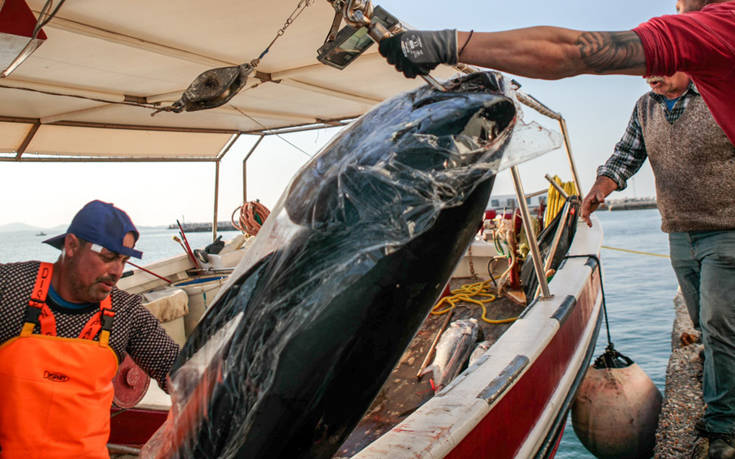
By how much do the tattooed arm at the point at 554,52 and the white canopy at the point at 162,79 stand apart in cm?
289

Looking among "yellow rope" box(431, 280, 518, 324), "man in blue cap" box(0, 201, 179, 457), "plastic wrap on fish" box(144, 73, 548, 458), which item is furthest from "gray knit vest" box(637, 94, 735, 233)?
"man in blue cap" box(0, 201, 179, 457)

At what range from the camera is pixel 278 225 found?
1.03m

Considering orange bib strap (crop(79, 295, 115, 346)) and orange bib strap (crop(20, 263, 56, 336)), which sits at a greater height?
orange bib strap (crop(20, 263, 56, 336))

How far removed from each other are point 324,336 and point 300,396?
0.14 m

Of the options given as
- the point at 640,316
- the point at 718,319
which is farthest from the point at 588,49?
the point at 640,316

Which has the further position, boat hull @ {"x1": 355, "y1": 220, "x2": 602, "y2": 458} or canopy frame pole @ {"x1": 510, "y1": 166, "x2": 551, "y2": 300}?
canopy frame pole @ {"x1": 510, "y1": 166, "x2": 551, "y2": 300}

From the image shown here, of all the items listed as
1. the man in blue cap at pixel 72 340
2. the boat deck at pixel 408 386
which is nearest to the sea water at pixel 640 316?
the boat deck at pixel 408 386

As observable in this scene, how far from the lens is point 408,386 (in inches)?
121

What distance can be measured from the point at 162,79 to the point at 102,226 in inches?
141

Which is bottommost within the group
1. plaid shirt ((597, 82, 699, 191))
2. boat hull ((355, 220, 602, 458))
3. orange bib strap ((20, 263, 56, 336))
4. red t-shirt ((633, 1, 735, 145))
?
boat hull ((355, 220, 602, 458))

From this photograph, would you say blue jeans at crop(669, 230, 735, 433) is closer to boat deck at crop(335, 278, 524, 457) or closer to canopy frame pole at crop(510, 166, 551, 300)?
canopy frame pole at crop(510, 166, 551, 300)

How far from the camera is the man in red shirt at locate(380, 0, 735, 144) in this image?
1.05m

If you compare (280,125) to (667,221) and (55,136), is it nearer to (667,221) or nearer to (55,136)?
(55,136)

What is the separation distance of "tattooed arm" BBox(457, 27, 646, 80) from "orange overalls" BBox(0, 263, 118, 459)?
1.70m
